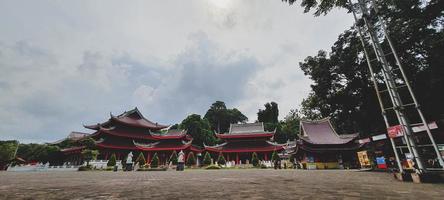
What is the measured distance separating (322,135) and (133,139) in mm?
27752

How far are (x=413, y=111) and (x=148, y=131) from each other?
34.9 m

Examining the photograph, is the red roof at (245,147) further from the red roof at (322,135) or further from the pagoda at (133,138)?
the red roof at (322,135)

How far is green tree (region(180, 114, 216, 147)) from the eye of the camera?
49156 millimetres

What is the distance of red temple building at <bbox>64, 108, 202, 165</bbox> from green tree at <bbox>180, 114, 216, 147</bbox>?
1000 cm

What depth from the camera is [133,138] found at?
3503 cm

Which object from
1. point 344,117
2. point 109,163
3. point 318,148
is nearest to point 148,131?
point 109,163

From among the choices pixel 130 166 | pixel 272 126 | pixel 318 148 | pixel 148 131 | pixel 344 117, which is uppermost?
pixel 272 126

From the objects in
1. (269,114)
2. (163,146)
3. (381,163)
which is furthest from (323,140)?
(269,114)

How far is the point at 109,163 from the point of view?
78.6ft

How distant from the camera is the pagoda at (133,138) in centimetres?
3200

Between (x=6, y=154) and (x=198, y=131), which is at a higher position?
(x=198, y=131)

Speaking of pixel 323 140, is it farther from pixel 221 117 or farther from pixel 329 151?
pixel 221 117

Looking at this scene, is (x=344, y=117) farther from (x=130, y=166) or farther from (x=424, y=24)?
(x=130, y=166)

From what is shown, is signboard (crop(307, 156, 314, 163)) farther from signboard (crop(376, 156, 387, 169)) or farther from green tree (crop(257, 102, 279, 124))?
green tree (crop(257, 102, 279, 124))
